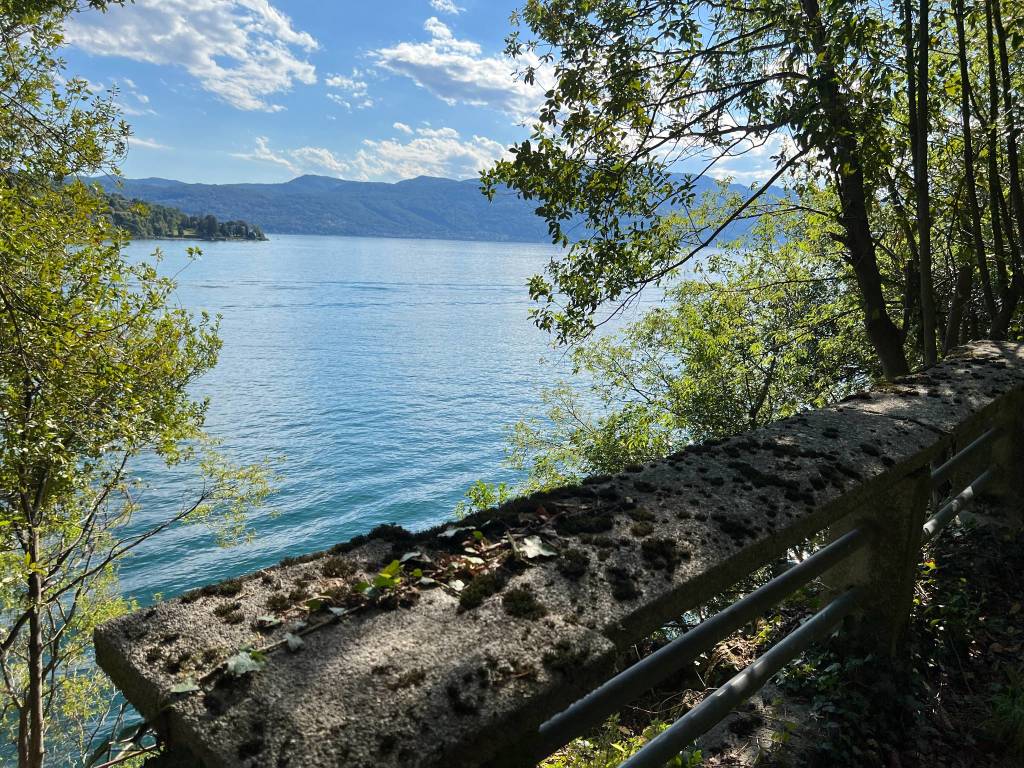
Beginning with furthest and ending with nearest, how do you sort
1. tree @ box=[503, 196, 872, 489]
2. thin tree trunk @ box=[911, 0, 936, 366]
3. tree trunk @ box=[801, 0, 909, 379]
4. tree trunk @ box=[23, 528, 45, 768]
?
tree @ box=[503, 196, 872, 489] < tree trunk @ box=[23, 528, 45, 768] < tree trunk @ box=[801, 0, 909, 379] < thin tree trunk @ box=[911, 0, 936, 366]

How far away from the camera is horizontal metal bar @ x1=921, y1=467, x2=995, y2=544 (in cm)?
329

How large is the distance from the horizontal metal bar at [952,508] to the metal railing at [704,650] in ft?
0.40

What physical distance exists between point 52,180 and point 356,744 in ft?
48.8

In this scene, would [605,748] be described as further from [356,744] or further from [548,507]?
[356,744]

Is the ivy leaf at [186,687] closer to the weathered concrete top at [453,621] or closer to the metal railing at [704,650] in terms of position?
the weathered concrete top at [453,621]

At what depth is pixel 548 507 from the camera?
216cm

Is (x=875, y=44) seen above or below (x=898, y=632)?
above

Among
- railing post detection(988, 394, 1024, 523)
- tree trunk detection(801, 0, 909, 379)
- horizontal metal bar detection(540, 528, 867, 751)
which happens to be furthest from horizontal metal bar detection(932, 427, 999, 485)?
tree trunk detection(801, 0, 909, 379)

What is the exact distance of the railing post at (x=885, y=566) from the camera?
2.86 m

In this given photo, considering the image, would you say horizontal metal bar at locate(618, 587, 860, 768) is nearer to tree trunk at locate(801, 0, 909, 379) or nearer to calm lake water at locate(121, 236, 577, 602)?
tree trunk at locate(801, 0, 909, 379)

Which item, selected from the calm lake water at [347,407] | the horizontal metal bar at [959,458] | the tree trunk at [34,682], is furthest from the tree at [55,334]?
the horizontal metal bar at [959,458]

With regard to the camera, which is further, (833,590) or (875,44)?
(875,44)

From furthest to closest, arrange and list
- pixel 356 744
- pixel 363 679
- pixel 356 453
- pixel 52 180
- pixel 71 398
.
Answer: pixel 356 453, pixel 52 180, pixel 71 398, pixel 363 679, pixel 356 744

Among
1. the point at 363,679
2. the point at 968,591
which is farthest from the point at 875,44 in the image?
the point at 363,679
